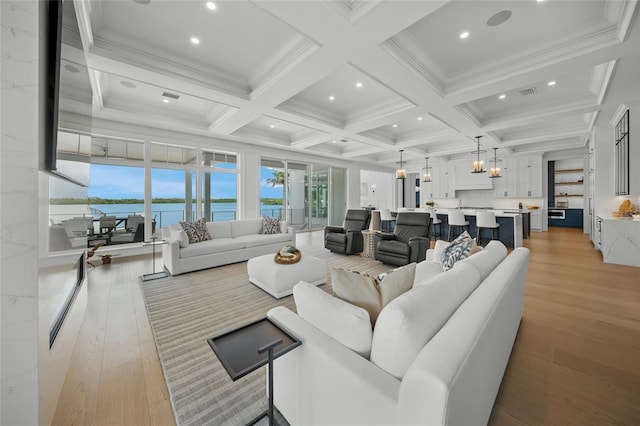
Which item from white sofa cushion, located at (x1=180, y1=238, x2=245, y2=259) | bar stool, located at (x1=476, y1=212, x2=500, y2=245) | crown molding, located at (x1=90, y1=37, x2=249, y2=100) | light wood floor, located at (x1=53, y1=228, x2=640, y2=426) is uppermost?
crown molding, located at (x1=90, y1=37, x2=249, y2=100)

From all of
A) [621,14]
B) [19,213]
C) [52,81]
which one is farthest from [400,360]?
[621,14]

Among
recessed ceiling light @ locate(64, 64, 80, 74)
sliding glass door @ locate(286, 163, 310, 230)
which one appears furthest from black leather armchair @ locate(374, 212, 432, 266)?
sliding glass door @ locate(286, 163, 310, 230)

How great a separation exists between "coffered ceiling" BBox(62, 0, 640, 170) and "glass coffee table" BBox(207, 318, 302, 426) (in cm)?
165

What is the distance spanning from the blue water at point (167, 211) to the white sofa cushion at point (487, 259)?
232 inches

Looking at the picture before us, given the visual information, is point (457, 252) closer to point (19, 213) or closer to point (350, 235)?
point (19, 213)

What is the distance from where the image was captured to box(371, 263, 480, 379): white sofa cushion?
3.08ft

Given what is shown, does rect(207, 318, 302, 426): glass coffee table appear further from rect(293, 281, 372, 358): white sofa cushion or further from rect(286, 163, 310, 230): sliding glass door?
rect(286, 163, 310, 230): sliding glass door

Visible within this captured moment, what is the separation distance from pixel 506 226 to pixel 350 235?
423cm

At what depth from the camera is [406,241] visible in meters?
4.51

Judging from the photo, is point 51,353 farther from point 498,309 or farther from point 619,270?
point 619,270

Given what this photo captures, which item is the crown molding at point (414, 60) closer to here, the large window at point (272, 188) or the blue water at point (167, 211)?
the large window at point (272, 188)

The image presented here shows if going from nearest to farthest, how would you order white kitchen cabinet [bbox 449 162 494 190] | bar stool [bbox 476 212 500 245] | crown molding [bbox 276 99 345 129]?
crown molding [bbox 276 99 345 129], bar stool [bbox 476 212 500 245], white kitchen cabinet [bbox 449 162 494 190]

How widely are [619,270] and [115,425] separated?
6.49 meters

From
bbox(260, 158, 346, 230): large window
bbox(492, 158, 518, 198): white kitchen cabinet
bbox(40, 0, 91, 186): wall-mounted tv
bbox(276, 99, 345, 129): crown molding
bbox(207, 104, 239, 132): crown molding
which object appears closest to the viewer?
bbox(40, 0, 91, 186): wall-mounted tv
